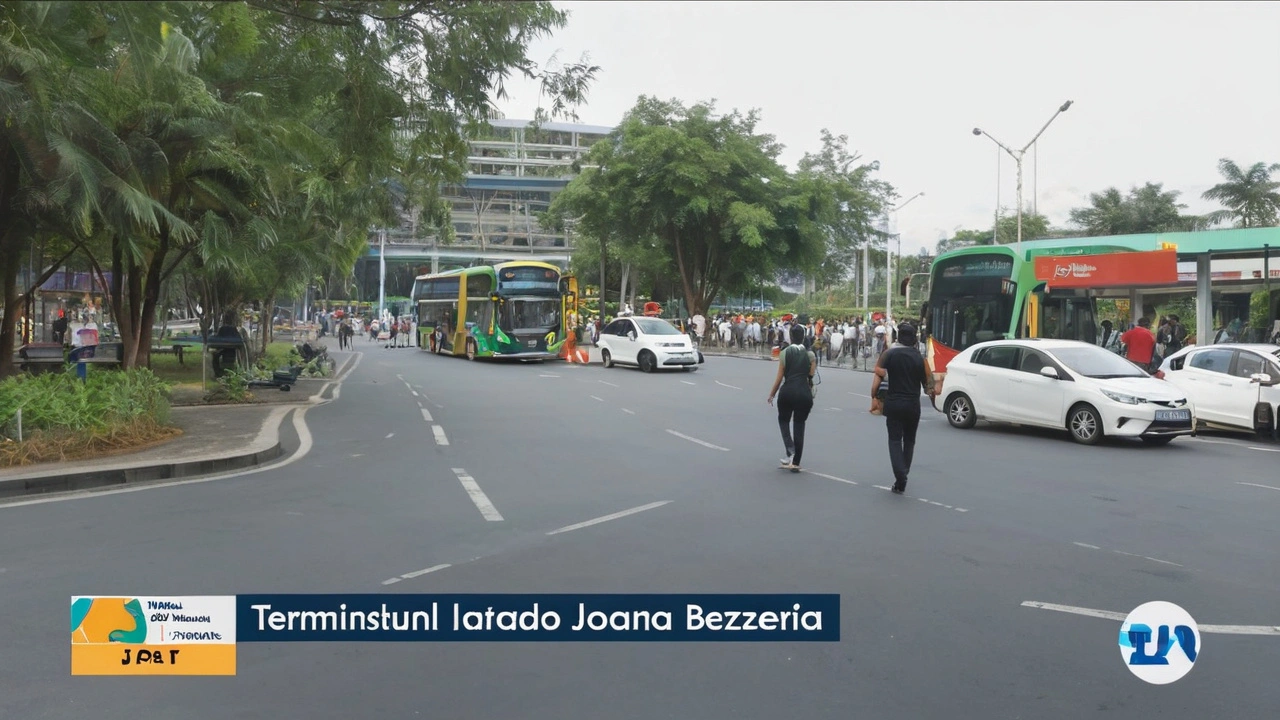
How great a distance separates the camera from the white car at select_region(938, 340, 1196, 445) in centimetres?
1449

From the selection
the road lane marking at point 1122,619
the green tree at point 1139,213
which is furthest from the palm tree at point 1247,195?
the road lane marking at point 1122,619

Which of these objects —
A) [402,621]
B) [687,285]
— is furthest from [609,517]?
[687,285]

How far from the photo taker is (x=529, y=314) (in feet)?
119

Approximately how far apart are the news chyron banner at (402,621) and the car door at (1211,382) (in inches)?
504

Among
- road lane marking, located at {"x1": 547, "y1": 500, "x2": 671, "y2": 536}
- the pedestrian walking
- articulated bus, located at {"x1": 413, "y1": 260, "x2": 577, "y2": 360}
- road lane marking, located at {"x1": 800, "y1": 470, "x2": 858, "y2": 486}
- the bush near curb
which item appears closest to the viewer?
road lane marking, located at {"x1": 547, "y1": 500, "x2": 671, "y2": 536}

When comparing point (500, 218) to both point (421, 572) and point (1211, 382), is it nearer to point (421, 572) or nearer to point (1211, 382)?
point (1211, 382)

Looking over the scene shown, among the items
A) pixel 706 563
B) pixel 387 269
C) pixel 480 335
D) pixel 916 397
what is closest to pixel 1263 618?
pixel 706 563

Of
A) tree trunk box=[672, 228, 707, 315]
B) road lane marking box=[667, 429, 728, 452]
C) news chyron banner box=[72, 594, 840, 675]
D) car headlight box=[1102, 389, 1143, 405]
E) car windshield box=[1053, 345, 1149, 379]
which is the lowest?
→ news chyron banner box=[72, 594, 840, 675]

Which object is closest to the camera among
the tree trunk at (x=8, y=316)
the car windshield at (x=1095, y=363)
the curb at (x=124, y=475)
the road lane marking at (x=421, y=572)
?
the road lane marking at (x=421, y=572)

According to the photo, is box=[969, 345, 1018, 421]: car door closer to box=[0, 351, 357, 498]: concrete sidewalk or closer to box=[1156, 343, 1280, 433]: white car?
box=[1156, 343, 1280, 433]: white car

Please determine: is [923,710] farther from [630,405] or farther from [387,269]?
[387,269]

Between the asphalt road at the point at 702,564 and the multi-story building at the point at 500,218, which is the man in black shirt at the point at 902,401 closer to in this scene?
the asphalt road at the point at 702,564

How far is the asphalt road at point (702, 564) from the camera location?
4824 millimetres

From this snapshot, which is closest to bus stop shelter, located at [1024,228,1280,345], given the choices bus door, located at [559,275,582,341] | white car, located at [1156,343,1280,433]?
white car, located at [1156,343,1280,433]
